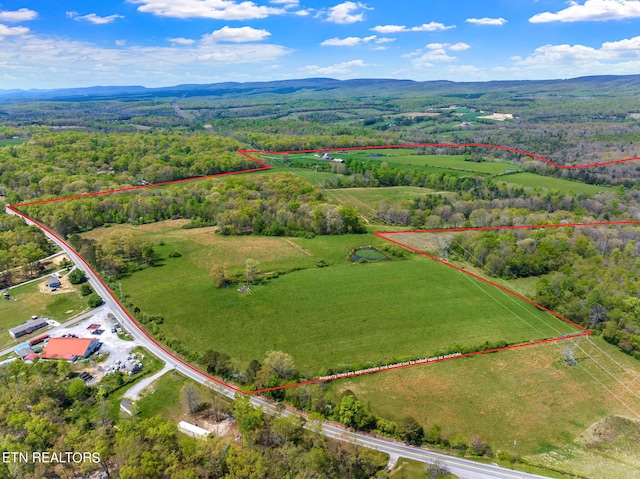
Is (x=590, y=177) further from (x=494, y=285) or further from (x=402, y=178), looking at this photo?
(x=494, y=285)

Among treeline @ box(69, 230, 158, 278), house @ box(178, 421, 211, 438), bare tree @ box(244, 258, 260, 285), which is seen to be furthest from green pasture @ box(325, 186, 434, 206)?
house @ box(178, 421, 211, 438)

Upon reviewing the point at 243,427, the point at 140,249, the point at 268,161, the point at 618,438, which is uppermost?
the point at 268,161

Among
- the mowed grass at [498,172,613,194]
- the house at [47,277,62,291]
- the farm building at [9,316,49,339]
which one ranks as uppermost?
the mowed grass at [498,172,613,194]

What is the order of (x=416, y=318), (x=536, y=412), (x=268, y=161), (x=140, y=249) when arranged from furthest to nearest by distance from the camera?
1. (x=268, y=161)
2. (x=140, y=249)
3. (x=416, y=318)
4. (x=536, y=412)

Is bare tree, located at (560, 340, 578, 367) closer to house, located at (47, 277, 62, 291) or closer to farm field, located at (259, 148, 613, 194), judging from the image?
farm field, located at (259, 148, 613, 194)

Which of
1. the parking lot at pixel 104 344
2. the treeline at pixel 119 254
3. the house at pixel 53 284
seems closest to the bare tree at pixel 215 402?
the parking lot at pixel 104 344

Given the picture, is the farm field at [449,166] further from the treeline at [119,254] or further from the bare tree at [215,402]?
the bare tree at [215,402]

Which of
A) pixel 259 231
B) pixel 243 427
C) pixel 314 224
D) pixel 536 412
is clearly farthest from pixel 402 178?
pixel 243 427
